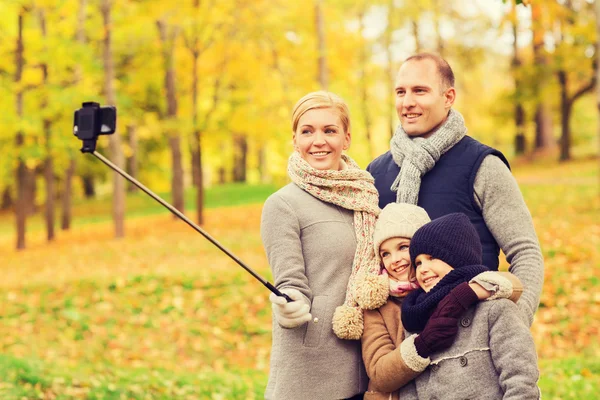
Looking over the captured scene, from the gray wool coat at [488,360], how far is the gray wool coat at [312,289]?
0.38 meters

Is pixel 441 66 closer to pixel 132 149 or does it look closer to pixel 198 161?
pixel 198 161

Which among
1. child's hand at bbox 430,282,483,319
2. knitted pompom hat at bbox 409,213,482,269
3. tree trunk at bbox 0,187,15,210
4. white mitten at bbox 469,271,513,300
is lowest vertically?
tree trunk at bbox 0,187,15,210

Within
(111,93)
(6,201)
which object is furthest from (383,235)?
(6,201)

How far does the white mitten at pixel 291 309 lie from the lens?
2.56 m

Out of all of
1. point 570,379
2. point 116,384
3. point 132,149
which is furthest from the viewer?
point 132,149

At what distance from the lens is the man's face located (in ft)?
9.58

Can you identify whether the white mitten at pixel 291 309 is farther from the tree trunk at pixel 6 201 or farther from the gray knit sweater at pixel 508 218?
the tree trunk at pixel 6 201

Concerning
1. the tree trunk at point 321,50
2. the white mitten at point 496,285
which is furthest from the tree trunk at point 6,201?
the white mitten at point 496,285

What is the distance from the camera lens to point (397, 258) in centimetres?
267

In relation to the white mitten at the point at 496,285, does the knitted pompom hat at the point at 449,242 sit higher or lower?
higher

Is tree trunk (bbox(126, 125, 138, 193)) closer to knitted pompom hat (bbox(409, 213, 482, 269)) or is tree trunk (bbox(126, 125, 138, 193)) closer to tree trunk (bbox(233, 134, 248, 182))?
tree trunk (bbox(233, 134, 248, 182))

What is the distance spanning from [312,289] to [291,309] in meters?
0.23

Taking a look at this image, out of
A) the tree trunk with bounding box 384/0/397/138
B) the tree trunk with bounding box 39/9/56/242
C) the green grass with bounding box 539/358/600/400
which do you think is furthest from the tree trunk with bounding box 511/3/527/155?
the green grass with bounding box 539/358/600/400

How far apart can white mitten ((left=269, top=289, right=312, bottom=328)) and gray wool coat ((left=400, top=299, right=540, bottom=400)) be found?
0.49 meters
